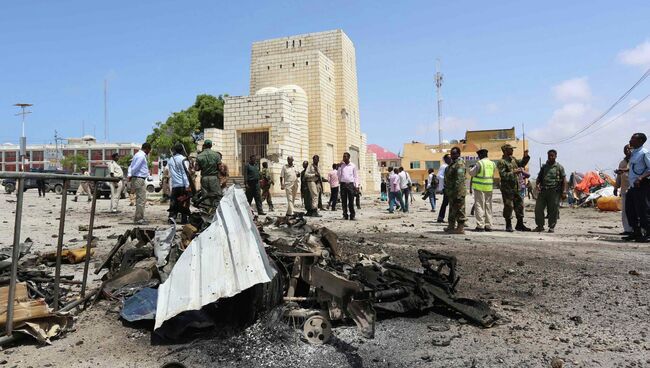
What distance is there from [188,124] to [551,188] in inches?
1327

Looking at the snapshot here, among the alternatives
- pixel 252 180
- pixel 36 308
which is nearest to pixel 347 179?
pixel 252 180

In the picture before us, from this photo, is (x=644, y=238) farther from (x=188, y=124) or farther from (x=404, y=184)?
(x=188, y=124)

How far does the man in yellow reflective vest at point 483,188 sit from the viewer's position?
29.2 ft

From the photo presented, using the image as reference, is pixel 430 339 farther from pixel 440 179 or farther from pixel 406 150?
pixel 406 150

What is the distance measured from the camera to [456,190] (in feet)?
26.9

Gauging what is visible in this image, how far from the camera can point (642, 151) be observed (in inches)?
285

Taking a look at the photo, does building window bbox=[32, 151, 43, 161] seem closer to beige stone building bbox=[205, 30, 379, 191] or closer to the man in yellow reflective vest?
beige stone building bbox=[205, 30, 379, 191]

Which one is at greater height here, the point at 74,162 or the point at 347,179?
the point at 74,162

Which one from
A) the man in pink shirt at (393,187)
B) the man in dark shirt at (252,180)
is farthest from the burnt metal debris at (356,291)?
the man in pink shirt at (393,187)

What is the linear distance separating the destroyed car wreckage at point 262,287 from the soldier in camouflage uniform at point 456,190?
4355mm

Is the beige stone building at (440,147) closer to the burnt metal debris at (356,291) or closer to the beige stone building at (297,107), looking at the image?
the beige stone building at (297,107)

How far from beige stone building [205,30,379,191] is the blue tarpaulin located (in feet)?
62.3

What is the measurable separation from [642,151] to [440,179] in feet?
20.4

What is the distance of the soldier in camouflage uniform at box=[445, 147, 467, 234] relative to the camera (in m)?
8.20
